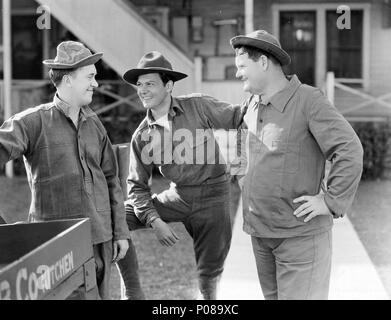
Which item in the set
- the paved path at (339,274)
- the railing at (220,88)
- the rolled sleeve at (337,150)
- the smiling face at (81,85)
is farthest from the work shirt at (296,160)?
the railing at (220,88)

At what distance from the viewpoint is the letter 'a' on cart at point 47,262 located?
7.09 ft

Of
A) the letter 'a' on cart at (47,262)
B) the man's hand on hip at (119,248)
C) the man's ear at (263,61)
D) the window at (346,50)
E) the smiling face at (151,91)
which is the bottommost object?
the man's hand on hip at (119,248)

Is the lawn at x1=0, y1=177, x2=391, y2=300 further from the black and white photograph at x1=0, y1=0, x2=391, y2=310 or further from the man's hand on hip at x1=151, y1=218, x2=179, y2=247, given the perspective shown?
the man's hand on hip at x1=151, y1=218, x2=179, y2=247

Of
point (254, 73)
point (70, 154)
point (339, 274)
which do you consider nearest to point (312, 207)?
point (254, 73)

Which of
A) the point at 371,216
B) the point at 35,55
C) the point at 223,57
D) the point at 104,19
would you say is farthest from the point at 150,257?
the point at 35,55

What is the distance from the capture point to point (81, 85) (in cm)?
361

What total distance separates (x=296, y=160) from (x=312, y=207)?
0.75ft

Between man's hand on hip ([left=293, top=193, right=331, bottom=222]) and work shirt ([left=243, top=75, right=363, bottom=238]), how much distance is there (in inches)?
1.3

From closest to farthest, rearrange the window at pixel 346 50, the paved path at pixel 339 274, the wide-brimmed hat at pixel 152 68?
1. the wide-brimmed hat at pixel 152 68
2. the paved path at pixel 339 274
3. the window at pixel 346 50

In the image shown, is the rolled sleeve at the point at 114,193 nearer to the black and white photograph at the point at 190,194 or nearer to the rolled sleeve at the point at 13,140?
the black and white photograph at the point at 190,194

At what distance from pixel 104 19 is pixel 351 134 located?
799 cm

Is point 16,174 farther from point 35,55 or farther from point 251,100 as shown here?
point 251,100

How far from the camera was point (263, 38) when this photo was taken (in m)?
3.47
